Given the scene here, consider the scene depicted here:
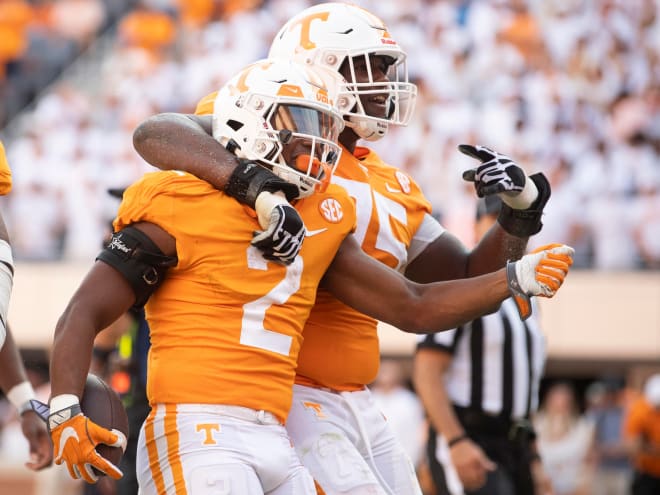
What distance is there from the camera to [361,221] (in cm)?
439

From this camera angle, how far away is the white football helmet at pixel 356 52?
4.50 m

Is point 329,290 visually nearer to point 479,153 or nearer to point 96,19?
point 479,153

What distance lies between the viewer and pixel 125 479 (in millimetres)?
6285

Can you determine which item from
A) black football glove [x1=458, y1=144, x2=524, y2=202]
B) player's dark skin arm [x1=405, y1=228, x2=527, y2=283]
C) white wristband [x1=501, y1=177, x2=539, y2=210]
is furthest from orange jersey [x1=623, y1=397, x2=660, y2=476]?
black football glove [x1=458, y1=144, x2=524, y2=202]

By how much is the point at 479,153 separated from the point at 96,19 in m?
12.8

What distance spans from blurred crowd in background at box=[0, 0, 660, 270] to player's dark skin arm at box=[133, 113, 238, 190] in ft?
21.8

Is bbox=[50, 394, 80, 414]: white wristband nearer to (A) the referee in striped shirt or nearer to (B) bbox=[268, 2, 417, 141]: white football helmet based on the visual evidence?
(B) bbox=[268, 2, 417, 141]: white football helmet

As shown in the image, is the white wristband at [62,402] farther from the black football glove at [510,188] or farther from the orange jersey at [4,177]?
the black football glove at [510,188]

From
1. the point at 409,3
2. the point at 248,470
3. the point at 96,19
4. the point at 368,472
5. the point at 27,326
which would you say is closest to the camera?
the point at 248,470

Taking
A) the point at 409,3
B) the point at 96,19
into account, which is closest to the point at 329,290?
the point at 409,3

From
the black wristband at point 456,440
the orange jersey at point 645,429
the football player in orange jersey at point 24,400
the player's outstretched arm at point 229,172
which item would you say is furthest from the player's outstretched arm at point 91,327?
the orange jersey at point 645,429

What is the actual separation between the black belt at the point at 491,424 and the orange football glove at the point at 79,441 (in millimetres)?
2476

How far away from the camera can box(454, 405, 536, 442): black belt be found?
5.74 meters

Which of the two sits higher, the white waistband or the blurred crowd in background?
the white waistband
